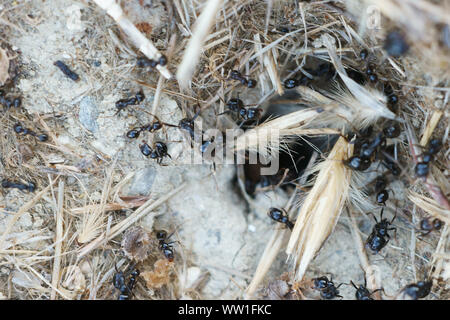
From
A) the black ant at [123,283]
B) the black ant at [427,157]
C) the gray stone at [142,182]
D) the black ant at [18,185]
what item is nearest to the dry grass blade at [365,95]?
the black ant at [427,157]

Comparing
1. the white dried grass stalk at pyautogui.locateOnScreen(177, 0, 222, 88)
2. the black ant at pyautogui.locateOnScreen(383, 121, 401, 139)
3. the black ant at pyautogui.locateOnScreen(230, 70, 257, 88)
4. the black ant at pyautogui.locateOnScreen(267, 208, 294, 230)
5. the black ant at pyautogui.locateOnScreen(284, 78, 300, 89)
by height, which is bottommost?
the black ant at pyautogui.locateOnScreen(267, 208, 294, 230)

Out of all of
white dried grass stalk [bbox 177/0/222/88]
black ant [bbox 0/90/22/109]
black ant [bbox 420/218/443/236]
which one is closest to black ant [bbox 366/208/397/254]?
black ant [bbox 420/218/443/236]

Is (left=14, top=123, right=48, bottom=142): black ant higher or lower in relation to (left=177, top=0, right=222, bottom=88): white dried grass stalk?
lower

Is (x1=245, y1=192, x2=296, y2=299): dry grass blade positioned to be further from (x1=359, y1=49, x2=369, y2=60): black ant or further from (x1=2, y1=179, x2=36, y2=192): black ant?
(x1=2, y1=179, x2=36, y2=192): black ant

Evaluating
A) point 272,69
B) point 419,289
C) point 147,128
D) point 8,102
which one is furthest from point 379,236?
point 8,102

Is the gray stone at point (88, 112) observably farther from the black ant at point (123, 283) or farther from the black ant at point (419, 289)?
the black ant at point (419, 289)

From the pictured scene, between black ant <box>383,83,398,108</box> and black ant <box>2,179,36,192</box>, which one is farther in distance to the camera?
black ant <box>2,179,36,192</box>
